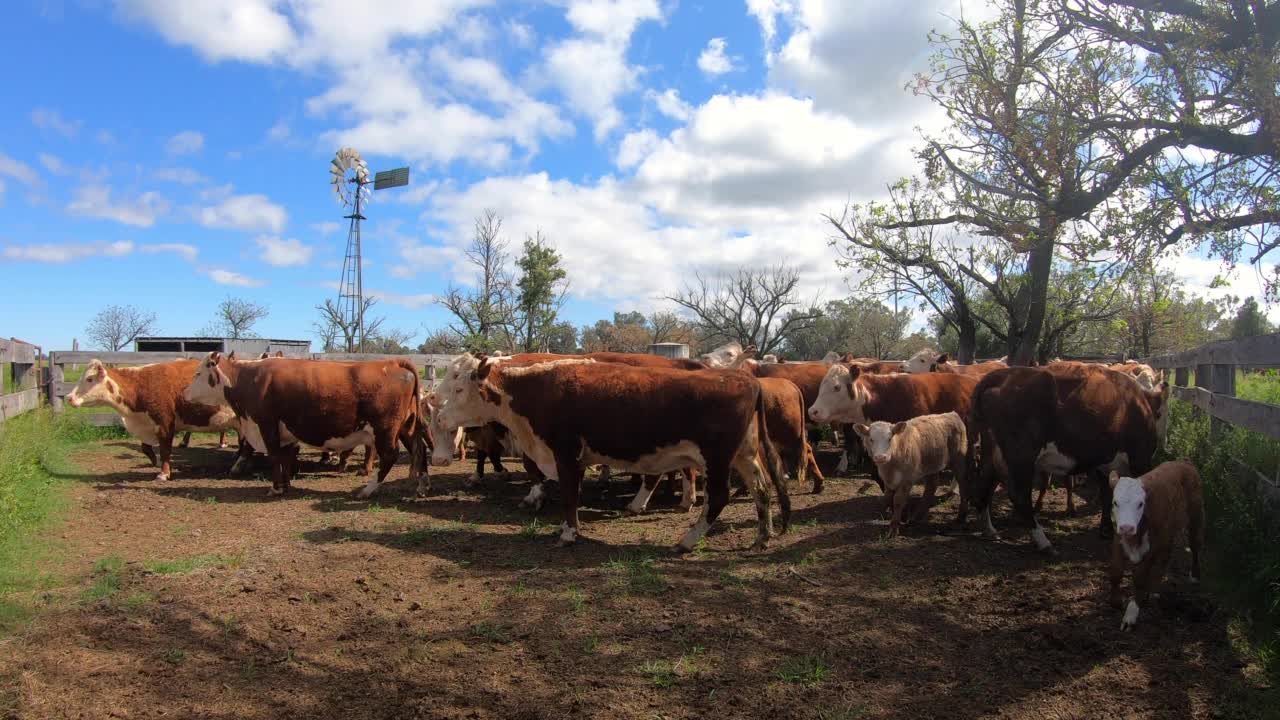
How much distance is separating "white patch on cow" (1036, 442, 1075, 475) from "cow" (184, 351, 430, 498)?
300 inches

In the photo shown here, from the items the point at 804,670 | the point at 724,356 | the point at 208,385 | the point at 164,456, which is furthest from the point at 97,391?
the point at 804,670

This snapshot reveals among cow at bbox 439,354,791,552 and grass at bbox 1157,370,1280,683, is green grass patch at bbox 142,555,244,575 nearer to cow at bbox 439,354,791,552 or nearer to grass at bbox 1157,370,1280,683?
cow at bbox 439,354,791,552

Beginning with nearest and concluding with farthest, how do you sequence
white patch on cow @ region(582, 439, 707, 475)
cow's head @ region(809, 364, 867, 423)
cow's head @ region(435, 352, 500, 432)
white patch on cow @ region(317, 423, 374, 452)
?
white patch on cow @ region(582, 439, 707, 475) < cow's head @ region(435, 352, 500, 432) < white patch on cow @ region(317, 423, 374, 452) < cow's head @ region(809, 364, 867, 423)

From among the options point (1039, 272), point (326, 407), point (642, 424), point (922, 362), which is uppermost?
point (1039, 272)

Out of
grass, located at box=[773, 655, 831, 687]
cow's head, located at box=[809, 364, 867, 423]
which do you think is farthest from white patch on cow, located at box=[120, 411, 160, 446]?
grass, located at box=[773, 655, 831, 687]

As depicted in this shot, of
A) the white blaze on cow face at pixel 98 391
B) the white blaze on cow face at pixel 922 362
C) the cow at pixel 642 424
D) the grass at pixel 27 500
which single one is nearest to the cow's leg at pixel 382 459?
the cow at pixel 642 424

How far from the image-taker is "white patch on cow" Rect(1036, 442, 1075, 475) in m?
7.13

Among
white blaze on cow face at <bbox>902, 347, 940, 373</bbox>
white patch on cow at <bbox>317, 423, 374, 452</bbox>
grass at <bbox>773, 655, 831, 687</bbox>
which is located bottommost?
grass at <bbox>773, 655, 831, 687</bbox>

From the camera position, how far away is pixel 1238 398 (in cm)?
692

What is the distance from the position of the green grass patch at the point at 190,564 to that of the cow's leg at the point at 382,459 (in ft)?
10.7

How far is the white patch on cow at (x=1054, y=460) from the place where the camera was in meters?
7.13

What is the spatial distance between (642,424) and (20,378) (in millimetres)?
11342

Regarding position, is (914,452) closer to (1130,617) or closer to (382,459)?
(1130,617)

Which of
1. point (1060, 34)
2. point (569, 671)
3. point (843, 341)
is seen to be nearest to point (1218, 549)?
point (1060, 34)
